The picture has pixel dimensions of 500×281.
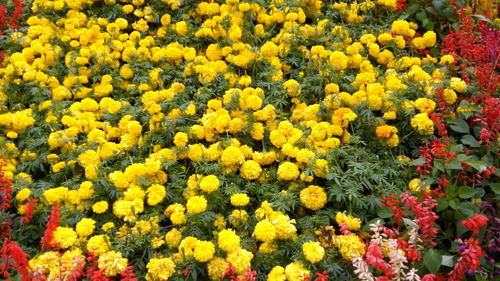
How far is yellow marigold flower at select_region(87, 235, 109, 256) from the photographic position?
2.16 meters

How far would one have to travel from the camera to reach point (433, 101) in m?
2.78

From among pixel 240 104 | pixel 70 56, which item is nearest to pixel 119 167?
pixel 240 104

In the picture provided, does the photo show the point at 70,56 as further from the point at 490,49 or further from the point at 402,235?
the point at 490,49

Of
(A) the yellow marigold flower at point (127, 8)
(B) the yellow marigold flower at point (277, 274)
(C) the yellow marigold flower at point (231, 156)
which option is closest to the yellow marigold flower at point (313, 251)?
(B) the yellow marigold flower at point (277, 274)

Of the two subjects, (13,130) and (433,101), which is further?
(13,130)

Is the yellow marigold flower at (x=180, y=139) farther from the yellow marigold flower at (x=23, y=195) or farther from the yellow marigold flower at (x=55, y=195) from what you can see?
the yellow marigold flower at (x=23, y=195)

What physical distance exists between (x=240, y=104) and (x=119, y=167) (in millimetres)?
828

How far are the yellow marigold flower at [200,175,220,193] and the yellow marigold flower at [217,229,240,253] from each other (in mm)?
290

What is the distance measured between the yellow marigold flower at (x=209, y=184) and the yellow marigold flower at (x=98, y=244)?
526 mm

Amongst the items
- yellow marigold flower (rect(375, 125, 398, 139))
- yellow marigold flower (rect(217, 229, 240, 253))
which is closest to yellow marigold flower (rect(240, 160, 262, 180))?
yellow marigold flower (rect(217, 229, 240, 253))

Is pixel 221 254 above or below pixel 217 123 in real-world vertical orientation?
Answer: below

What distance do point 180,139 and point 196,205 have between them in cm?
54

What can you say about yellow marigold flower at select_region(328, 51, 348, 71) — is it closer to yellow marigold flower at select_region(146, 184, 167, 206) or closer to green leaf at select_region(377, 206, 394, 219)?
green leaf at select_region(377, 206, 394, 219)

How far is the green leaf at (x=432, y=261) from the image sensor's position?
1.94 m
